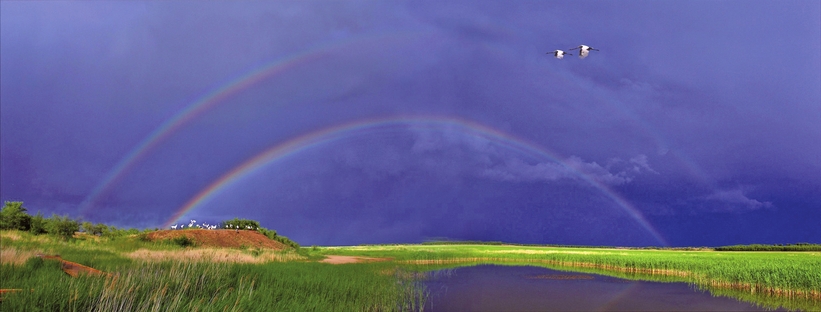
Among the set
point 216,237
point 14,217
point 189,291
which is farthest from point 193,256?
point 14,217

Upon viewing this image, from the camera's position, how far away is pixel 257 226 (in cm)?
5856

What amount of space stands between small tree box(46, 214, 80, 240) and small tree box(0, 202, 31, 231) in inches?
65.8

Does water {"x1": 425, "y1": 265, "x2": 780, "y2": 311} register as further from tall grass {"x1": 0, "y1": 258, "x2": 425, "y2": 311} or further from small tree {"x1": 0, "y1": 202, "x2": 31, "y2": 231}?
small tree {"x1": 0, "y1": 202, "x2": 31, "y2": 231}

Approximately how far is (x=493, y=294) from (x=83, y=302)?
72.4ft

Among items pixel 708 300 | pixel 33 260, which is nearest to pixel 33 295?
pixel 33 260

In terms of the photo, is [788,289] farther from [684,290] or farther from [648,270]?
[648,270]

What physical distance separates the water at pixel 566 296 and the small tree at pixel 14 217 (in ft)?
102

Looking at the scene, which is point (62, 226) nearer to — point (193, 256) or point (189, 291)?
point (193, 256)

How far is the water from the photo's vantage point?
22.1 meters

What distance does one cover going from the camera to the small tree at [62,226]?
3528 centimetres

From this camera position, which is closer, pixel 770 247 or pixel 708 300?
pixel 708 300

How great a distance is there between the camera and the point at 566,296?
25.7 meters

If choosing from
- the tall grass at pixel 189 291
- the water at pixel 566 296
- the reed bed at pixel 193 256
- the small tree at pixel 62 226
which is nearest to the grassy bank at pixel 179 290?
the tall grass at pixel 189 291

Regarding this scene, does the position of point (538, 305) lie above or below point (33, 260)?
below
